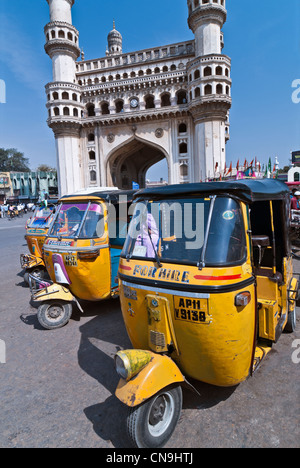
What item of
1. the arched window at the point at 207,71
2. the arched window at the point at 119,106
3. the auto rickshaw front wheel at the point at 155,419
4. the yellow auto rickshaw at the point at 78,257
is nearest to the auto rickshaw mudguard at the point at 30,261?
the yellow auto rickshaw at the point at 78,257

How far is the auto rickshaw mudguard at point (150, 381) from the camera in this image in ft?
6.96

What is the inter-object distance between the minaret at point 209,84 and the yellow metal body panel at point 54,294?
26.7 m

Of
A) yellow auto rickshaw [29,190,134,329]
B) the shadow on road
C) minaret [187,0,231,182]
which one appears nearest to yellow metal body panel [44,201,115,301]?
yellow auto rickshaw [29,190,134,329]

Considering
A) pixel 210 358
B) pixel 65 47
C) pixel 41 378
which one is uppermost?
pixel 65 47

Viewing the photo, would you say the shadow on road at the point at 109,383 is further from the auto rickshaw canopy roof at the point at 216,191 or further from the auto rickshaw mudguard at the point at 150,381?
the auto rickshaw canopy roof at the point at 216,191

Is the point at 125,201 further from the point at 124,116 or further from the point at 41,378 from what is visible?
the point at 124,116

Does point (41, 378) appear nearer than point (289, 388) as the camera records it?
No

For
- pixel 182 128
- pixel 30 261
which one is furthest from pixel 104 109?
pixel 30 261

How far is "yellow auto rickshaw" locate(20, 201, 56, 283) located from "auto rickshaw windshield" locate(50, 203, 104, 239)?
214cm

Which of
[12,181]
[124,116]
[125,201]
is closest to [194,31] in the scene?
[124,116]

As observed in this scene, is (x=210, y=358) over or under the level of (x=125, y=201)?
under

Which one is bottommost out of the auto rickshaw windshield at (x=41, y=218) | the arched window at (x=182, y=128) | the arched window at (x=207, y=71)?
the auto rickshaw windshield at (x=41, y=218)

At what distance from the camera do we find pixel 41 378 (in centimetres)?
339
